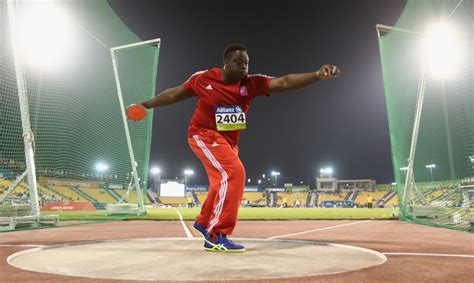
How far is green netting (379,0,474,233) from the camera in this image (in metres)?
9.17

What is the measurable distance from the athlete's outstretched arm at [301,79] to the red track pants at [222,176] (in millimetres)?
854

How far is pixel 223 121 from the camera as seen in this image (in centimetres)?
444

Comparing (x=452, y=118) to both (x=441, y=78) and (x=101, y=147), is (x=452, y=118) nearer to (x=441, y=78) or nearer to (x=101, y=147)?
(x=441, y=78)

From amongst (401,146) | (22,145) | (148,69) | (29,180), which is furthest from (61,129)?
(401,146)

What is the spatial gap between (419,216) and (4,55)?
1212 cm

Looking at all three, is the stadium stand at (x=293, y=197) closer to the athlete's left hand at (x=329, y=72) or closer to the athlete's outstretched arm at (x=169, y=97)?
the athlete's outstretched arm at (x=169, y=97)

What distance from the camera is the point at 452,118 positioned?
34.3ft

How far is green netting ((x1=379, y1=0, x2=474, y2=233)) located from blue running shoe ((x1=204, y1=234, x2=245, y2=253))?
19.2 feet

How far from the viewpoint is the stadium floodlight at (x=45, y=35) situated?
33.3 feet

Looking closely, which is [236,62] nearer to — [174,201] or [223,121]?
[223,121]

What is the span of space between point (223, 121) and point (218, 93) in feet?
1.10

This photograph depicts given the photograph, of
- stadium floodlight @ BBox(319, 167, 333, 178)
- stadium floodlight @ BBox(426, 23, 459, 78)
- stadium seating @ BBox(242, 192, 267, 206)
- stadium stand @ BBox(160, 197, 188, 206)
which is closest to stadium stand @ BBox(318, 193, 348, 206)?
stadium seating @ BBox(242, 192, 267, 206)

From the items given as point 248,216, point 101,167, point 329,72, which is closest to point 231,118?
point 329,72

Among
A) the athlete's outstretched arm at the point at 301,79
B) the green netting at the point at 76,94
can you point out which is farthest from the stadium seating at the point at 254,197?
the athlete's outstretched arm at the point at 301,79
